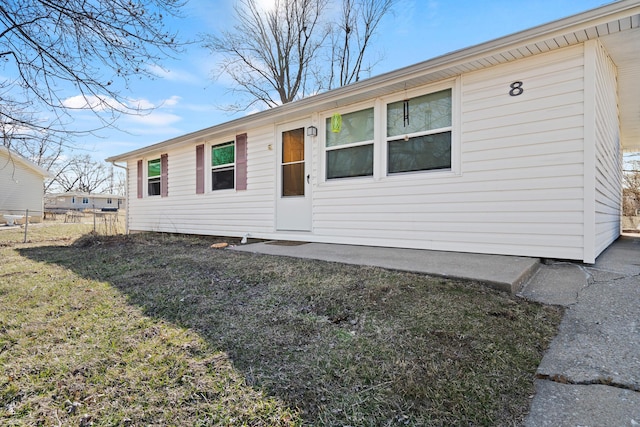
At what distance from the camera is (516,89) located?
148 inches

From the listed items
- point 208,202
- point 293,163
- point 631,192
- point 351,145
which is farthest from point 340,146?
point 631,192

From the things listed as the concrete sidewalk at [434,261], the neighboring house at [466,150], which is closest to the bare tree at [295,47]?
the neighboring house at [466,150]

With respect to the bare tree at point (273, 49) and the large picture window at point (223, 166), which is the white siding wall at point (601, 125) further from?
the bare tree at point (273, 49)

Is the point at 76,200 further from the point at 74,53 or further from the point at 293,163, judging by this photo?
the point at 74,53

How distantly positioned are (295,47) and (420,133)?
11.3 m

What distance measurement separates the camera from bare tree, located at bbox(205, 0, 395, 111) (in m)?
13.1

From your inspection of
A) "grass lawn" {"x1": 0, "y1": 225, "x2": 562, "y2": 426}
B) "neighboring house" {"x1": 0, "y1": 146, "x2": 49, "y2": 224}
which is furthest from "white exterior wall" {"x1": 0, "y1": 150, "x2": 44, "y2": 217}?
A: "grass lawn" {"x1": 0, "y1": 225, "x2": 562, "y2": 426}

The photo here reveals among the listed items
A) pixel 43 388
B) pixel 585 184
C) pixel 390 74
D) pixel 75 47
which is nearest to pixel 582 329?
pixel 585 184

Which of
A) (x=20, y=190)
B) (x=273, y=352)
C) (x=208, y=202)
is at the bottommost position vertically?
(x=273, y=352)

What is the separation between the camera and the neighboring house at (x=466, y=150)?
3.43 m

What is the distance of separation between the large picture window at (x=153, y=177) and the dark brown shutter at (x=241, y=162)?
11.4ft

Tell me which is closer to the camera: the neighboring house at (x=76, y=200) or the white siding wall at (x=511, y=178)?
the white siding wall at (x=511, y=178)

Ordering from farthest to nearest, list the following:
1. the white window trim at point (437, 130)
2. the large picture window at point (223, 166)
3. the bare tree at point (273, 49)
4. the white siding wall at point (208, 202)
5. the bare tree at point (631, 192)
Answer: the bare tree at point (273, 49) < the bare tree at point (631, 192) < the large picture window at point (223, 166) < the white siding wall at point (208, 202) < the white window trim at point (437, 130)

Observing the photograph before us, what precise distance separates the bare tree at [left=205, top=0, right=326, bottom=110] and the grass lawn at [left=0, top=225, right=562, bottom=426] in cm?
1203
